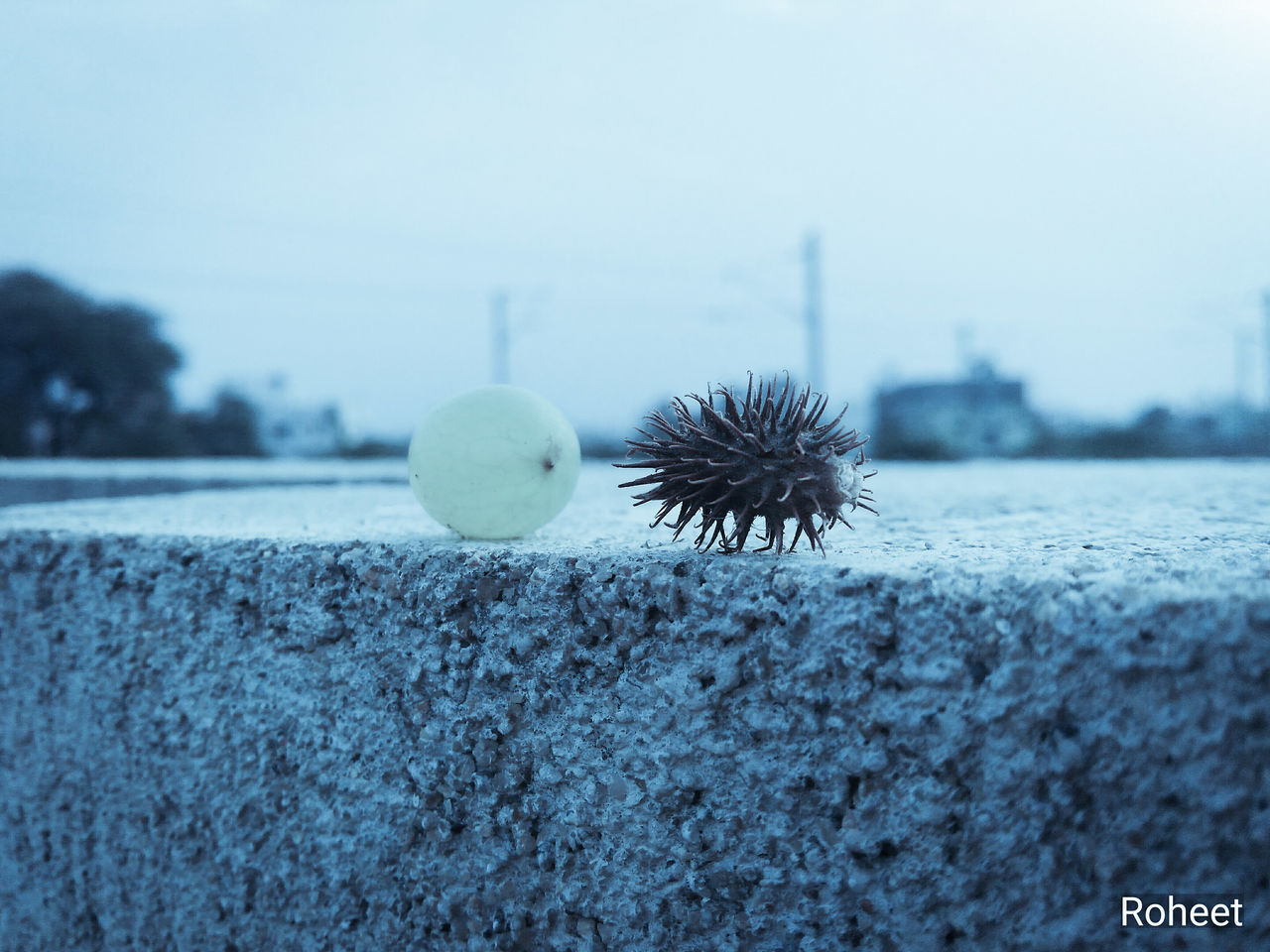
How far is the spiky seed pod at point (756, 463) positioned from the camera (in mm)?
843

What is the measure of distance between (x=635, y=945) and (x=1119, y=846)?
43 centimetres

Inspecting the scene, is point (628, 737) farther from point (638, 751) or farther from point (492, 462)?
point (492, 462)

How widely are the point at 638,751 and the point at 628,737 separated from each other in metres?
0.02

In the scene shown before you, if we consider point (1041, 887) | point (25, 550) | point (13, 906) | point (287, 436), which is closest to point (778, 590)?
point (1041, 887)

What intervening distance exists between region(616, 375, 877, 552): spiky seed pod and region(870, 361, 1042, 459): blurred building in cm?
1128

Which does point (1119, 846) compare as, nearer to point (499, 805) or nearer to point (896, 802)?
point (896, 802)

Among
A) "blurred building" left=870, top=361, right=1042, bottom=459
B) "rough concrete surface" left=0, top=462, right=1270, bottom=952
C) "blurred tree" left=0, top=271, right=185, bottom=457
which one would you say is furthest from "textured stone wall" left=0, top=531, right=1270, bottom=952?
"blurred tree" left=0, top=271, right=185, bottom=457

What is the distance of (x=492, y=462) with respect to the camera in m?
1.04

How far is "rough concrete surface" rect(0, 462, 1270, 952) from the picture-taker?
653mm

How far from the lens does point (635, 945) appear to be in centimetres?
80

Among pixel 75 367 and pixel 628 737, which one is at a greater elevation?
pixel 75 367

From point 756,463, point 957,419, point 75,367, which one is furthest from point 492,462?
point 75,367

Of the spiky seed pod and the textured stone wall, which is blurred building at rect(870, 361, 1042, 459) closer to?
the spiky seed pod

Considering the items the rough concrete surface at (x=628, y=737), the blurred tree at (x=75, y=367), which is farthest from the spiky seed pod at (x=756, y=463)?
the blurred tree at (x=75, y=367)
